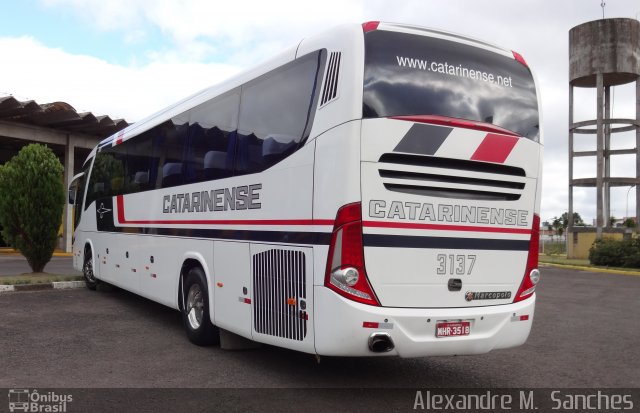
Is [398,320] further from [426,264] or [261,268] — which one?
[261,268]

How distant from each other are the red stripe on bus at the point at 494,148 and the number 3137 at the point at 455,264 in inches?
36.9

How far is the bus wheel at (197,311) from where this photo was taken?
7.47m

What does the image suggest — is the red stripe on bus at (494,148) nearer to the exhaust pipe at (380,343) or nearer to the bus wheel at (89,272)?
the exhaust pipe at (380,343)

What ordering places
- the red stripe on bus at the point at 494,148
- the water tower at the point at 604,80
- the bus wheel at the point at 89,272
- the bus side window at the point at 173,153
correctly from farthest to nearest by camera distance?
the water tower at the point at 604,80, the bus wheel at the point at 89,272, the bus side window at the point at 173,153, the red stripe on bus at the point at 494,148

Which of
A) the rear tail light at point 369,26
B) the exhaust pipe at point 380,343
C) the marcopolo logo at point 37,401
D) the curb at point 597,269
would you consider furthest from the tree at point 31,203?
the curb at point 597,269

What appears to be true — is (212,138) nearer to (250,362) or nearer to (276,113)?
(276,113)

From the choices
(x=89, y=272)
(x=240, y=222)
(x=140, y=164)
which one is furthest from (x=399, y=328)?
(x=89, y=272)

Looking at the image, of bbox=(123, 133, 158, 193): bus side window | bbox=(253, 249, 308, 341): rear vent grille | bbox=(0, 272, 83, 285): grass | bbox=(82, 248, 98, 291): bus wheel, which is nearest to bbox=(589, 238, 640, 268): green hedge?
bbox=(82, 248, 98, 291): bus wheel

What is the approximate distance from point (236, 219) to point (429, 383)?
106 inches

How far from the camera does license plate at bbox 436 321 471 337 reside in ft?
17.8

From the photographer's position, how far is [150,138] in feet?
31.8

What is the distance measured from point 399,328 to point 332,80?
2.29 m

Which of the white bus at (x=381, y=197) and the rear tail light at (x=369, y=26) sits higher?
the rear tail light at (x=369, y=26)

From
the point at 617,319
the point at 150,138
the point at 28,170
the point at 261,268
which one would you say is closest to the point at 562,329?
the point at 617,319
